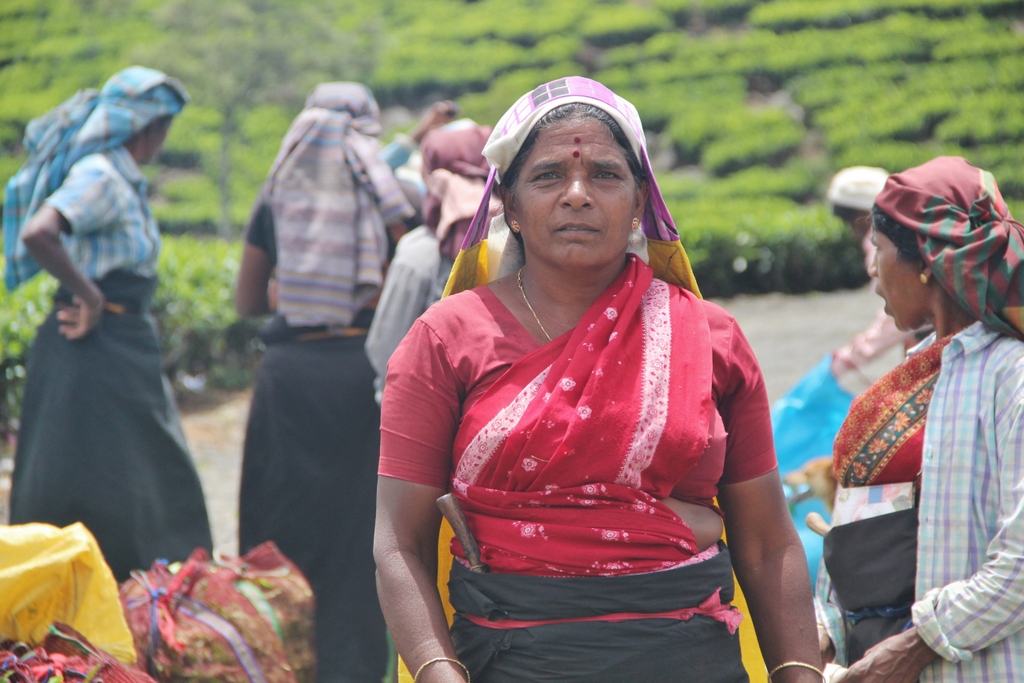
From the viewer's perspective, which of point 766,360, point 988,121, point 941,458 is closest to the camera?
point 941,458

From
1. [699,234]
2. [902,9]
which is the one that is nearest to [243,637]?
[699,234]

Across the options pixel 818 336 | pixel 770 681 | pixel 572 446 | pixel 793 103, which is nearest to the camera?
pixel 572 446

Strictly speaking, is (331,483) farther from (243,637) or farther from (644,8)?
(644,8)

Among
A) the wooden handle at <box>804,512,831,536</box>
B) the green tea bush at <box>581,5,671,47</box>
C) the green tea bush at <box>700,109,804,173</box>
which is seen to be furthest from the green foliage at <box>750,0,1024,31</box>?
the wooden handle at <box>804,512,831,536</box>

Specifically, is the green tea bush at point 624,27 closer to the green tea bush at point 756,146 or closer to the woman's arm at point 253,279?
the green tea bush at point 756,146

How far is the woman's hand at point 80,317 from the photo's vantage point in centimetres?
412

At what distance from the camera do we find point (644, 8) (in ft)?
87.8

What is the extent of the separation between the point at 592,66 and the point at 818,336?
15.6 m

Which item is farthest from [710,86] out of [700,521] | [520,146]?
[700,521]

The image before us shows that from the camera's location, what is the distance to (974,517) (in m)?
2.15

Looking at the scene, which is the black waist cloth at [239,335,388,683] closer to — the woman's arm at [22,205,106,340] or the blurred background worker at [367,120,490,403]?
the blurred background worker at [367,120,490,403]

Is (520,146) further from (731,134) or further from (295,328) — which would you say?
(731,134)

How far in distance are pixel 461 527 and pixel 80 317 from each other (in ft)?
9.15

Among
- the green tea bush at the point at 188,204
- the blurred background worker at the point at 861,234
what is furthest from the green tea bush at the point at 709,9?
the blurred background worker at the point at 861,234
